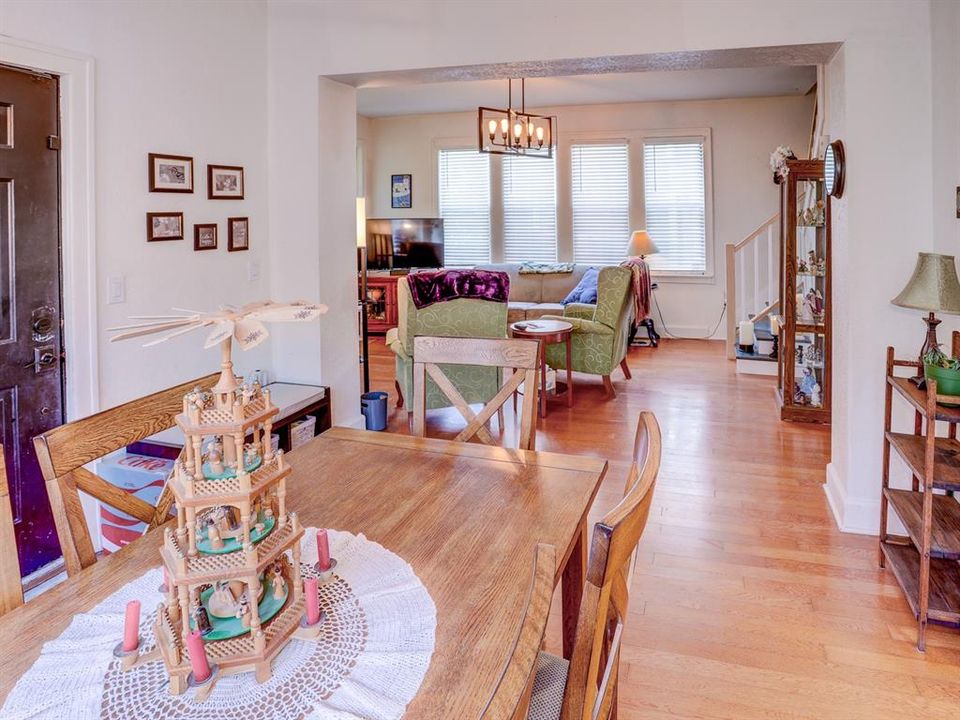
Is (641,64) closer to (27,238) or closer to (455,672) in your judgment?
(27,238)

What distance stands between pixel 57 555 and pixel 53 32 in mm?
2036

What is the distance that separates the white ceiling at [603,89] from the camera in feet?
21.5

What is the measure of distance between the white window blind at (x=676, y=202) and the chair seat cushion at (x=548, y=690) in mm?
7401

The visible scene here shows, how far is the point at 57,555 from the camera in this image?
272cm

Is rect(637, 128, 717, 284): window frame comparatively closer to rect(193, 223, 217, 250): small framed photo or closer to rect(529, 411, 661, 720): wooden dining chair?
rect(193, 223, 217, 250): small framed photo

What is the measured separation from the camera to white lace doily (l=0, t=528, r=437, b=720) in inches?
33.7

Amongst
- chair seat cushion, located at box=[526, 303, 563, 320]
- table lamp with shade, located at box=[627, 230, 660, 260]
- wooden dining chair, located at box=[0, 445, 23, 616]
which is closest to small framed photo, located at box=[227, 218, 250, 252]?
wooden dining chair, located at box=[0, 445, 23, 616]

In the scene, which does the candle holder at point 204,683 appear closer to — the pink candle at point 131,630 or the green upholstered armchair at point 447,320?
the pink candle at point 131,630

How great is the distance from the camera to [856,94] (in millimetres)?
2828

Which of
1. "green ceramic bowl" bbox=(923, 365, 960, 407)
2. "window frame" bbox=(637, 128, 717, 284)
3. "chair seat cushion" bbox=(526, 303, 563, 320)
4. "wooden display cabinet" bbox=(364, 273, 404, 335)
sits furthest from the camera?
"wooden display cabinet" bbox=(364, 273, 404, 335)

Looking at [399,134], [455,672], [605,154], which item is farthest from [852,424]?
[399,134]

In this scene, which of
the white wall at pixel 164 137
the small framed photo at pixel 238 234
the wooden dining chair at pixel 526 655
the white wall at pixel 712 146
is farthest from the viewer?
the white wall at pixel 712 146

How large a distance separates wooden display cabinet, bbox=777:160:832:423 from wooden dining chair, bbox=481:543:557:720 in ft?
14.4

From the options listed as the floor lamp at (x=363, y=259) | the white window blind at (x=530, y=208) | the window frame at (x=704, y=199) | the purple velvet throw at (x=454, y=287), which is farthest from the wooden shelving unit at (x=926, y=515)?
the white window blind at (x=530, y=208)
